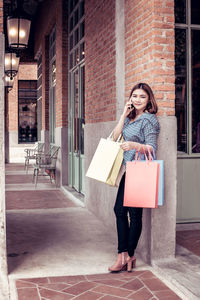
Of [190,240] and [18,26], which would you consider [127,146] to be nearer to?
[190,240]

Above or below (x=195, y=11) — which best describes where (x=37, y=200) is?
below

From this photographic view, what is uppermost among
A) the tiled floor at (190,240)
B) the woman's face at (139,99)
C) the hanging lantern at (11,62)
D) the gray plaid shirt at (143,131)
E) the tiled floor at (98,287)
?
the hanging lantern at (11,62)

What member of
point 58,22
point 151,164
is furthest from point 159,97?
point 58,22

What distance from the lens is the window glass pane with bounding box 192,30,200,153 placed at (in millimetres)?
6099

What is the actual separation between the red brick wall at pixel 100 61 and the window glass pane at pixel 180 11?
0.87m

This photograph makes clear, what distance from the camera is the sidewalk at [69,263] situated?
150 inches

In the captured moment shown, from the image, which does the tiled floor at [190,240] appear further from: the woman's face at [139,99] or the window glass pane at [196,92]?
the woman's face at [139,99]

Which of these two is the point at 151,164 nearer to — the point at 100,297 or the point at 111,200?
the point at 100,297

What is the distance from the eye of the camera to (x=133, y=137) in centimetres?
412

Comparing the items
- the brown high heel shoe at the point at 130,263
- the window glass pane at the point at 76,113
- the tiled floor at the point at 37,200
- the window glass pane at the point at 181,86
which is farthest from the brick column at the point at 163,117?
the window glass pane at the point at 76,113

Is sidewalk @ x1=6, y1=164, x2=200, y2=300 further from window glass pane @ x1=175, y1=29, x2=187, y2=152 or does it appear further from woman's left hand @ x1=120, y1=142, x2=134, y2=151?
window glass pane @ x1=175, y1=29, x2=187, y2=152

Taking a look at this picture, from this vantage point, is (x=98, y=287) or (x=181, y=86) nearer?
(x=98, y=287)

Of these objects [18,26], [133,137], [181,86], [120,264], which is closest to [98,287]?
[120,264]

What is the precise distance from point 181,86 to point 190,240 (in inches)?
82.8
